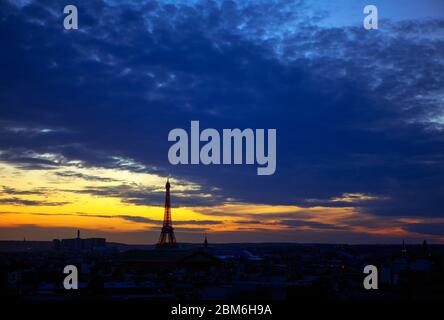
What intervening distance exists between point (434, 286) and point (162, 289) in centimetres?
1680

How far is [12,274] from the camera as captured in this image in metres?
45.3

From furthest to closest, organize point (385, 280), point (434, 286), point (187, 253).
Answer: point (187, 253) → point (385, 280) → point (434, 286)

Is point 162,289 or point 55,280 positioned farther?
point 55,280
